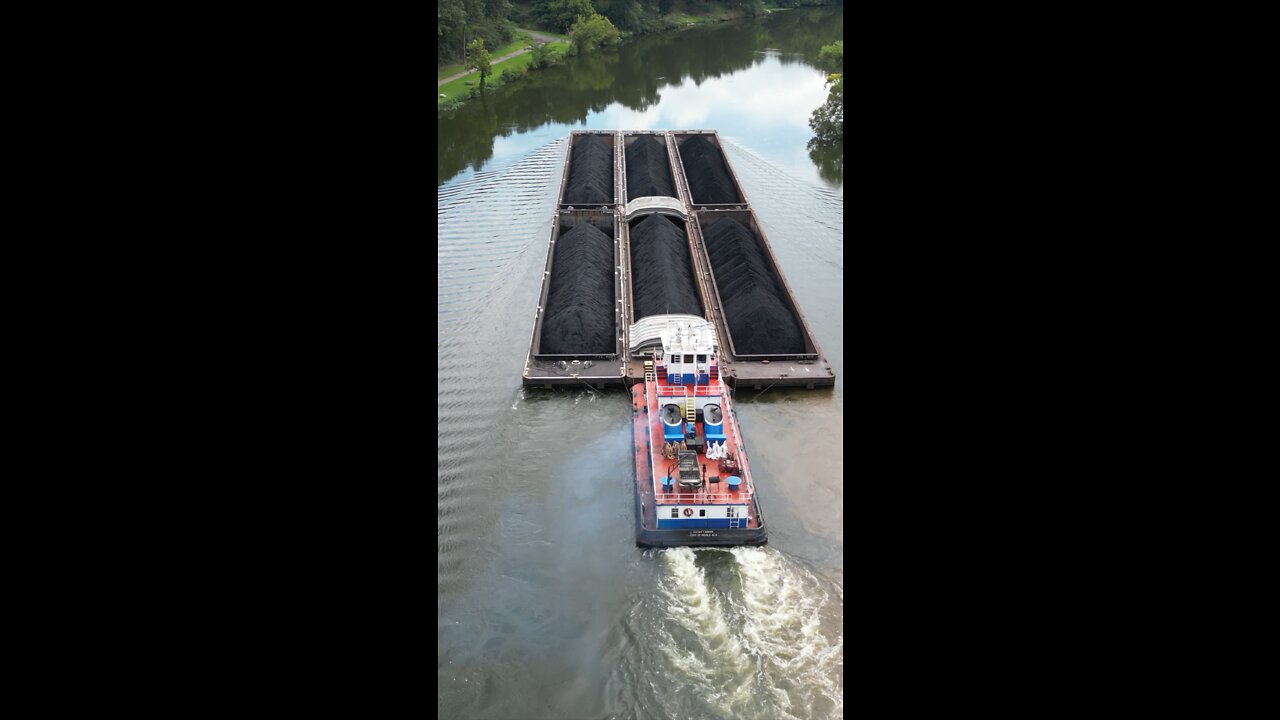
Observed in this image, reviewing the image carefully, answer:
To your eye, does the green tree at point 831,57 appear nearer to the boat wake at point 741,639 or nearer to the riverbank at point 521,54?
the riverbank at point 521,54

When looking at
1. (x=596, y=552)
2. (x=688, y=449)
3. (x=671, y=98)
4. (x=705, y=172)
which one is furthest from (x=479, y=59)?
(x=596, y=552)

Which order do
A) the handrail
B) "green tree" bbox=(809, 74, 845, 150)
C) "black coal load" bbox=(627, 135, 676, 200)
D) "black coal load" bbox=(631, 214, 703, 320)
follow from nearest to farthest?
1. the handrail
2. "black coal load" bbox=(631, 214, 703, 320)
3. "black coal load" bbox=(627, 135, 676, 200)
4. "green tree" bbox=(809, 74, 845, 150)

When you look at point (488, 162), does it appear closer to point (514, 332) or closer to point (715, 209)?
point (715, 209)

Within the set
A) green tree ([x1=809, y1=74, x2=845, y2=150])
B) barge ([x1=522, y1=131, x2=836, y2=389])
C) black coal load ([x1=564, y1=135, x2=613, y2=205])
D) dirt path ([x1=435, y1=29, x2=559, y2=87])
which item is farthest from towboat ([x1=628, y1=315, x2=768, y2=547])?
dirt path ([x1=435, y1=29, x2=559, y2=87])

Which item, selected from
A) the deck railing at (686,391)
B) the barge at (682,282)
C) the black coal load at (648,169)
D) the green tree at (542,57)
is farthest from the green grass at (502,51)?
the deck railing at (686,391)

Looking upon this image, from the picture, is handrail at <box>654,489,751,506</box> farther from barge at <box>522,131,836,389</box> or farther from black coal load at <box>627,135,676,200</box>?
black coal load at <box>627,135,676,200</box>

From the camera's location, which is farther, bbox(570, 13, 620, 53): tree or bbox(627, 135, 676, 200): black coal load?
bbox(570, 13, 620, 53): tree
